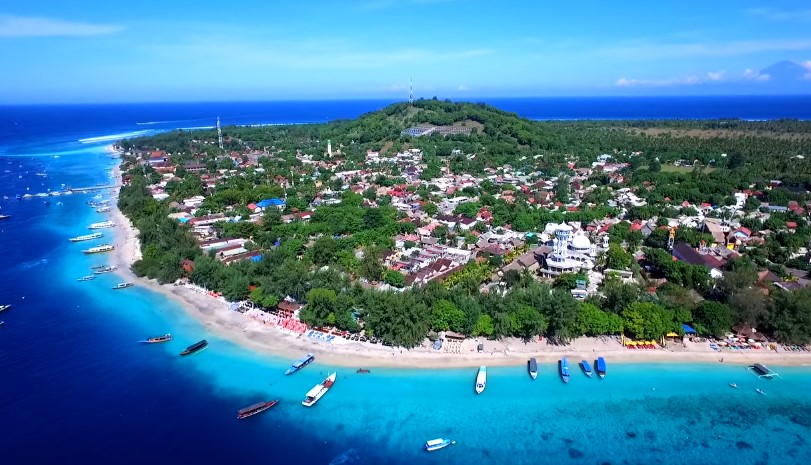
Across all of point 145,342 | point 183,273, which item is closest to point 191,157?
point 183,273

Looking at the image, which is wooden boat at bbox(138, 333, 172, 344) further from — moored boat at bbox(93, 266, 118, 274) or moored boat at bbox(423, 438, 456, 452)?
moored boat at bbox(423, 438, 456, 452)

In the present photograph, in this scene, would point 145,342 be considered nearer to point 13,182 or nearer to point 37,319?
point 37,319

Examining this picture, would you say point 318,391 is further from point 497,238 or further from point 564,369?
point 497,238

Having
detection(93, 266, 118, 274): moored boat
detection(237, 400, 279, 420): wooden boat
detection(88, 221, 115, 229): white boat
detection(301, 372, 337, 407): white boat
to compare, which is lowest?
detection(237, 400, 279, 420): wooden boat

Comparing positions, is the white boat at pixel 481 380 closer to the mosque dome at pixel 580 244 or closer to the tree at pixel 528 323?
the tree at pixel 528 323

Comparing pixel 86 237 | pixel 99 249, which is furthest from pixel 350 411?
pixel 86 237

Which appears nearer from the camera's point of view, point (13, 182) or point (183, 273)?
point (183, 273)

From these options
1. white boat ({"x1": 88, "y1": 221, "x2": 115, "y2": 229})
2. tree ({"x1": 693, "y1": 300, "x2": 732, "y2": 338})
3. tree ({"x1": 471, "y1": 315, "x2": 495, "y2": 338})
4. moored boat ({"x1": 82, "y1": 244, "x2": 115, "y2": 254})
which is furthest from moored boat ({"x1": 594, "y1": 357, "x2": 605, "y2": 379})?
white boat ({"x1": 88, "y1": 221, "x2": 115, "y2": 229})
